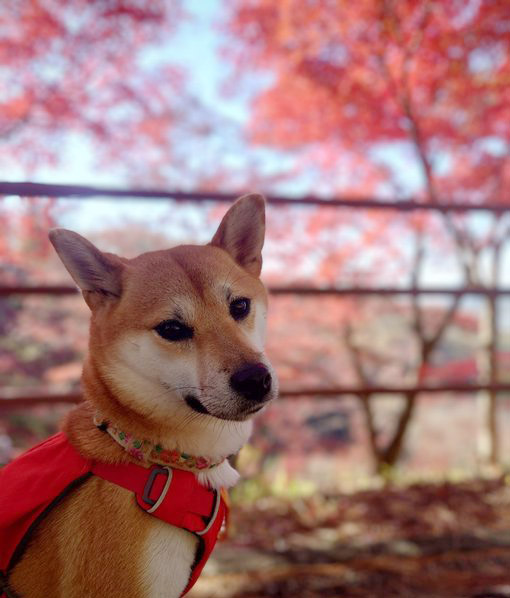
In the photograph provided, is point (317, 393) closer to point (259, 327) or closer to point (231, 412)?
point (259, 327)

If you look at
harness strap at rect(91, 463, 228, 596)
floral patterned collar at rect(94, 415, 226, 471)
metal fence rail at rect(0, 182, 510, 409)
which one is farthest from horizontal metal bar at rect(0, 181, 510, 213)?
harness strap at rect(91, 463, 228, 596)

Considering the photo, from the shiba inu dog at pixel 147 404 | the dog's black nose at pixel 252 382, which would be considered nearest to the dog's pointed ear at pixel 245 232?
the shiba inu dog at pixel 147 404

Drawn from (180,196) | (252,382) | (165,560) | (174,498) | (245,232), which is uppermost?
(180,196)

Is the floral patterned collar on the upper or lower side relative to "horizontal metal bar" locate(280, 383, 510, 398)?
upper

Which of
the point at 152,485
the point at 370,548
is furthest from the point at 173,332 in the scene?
the point at 370,548

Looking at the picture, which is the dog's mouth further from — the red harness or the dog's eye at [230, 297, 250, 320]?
the dog's eye at [230, 297, 250, 320]

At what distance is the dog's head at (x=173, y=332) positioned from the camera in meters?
1.27

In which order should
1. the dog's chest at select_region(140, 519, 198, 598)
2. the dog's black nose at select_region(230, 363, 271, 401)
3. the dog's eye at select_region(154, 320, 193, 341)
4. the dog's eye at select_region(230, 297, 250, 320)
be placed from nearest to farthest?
the dog's chest at select_region(140, 519, 198, 598) < the dog's black nose at select_region(230, 363, 271, 401) < the dog's eye at select_region(154, 320, 193, 341) < the dog's eye at select_region(230, 297, 250, 320)

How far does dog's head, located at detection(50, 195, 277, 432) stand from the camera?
4.18 feet

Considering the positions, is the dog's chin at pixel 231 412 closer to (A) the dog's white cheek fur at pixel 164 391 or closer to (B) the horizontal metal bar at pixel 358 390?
(A) the dog's white cheek fur at pixel 164 391

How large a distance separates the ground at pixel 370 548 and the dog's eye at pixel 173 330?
1.30m

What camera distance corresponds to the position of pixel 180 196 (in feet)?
7.72

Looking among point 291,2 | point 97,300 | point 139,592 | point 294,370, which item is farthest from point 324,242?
point 139,592

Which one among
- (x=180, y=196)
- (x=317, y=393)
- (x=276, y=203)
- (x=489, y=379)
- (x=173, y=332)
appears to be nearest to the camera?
(x=173, y=332)
